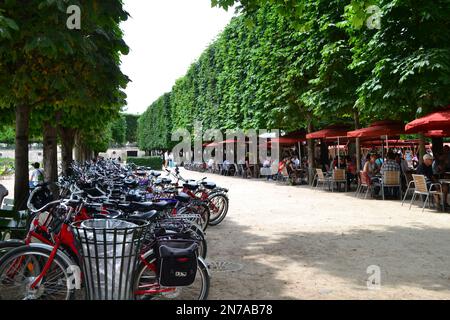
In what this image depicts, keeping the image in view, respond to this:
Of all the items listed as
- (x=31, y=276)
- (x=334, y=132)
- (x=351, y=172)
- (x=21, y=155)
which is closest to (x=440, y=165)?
(x=351, y=172)

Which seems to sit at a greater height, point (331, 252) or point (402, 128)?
point (402, 128)

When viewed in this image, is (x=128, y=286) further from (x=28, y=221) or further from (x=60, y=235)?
(x=28, y=221)

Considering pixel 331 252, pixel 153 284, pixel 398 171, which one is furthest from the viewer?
pixel 398 171

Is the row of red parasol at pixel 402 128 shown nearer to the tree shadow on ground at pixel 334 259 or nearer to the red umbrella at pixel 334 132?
the red umbrella at pixel 334 132

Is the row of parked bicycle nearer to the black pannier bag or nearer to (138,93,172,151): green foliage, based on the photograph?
the black pannier bag

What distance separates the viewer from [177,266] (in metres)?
3.83

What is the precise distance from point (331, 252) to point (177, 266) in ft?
11.7

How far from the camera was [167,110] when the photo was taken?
194 ft

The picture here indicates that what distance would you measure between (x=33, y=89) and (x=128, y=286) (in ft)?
12.1

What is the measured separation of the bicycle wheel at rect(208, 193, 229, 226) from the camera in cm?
936

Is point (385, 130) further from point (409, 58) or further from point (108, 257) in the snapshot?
point (108, 257)

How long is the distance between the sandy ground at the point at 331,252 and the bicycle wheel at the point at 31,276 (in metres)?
1.57

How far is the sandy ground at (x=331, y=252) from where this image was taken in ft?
16.2
